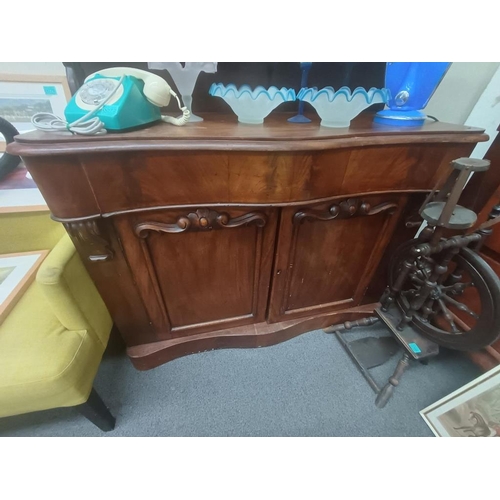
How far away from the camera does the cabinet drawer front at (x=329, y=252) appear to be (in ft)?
2.64

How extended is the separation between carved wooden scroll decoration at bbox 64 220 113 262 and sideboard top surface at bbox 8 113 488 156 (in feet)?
0.57

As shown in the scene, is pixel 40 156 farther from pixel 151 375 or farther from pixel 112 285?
pixel 151 375

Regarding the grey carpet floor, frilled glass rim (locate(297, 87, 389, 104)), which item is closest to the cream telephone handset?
frilled glass rim (locate(297, 87, 389, 104))

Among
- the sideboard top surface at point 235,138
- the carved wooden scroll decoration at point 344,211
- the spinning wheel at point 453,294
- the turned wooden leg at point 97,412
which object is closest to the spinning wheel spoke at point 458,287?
the spinning wheel at point 453,294

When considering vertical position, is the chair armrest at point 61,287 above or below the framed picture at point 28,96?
below

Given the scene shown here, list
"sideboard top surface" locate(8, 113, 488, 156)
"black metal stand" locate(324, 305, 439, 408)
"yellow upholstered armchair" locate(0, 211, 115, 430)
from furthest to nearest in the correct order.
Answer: "black metal stand" locate(324, 305, 439, 408) < "yellow upholstered armchair" locate(0, 211, 115, 430) < "sideboard top surface" locate(8, 113, 488, 156)

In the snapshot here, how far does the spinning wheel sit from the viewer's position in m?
0.70

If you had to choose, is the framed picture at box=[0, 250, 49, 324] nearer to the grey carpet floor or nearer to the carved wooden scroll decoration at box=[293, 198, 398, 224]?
the grey carpet floor

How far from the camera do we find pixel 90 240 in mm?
655

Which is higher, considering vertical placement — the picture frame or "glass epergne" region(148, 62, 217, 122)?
"glass epergne" region(148, 62, 217, 122)

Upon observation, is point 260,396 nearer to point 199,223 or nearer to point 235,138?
point 199,223

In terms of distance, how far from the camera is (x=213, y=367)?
1101mm

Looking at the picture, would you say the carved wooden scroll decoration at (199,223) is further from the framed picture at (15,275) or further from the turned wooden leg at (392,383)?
the turned wooden leg at (392,383)

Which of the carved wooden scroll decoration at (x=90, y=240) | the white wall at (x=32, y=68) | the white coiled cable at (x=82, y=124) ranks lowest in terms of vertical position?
the carved wooden scroll decoration at (x=90, y=240)
